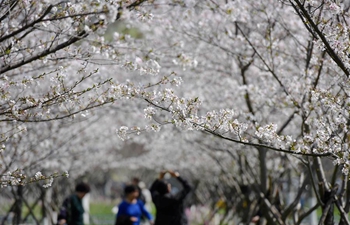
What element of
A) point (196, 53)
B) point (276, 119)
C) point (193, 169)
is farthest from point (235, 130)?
point (193, 169)

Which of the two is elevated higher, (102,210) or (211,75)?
(211,75)

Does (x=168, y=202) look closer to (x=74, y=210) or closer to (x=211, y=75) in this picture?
(x=74, y=210)

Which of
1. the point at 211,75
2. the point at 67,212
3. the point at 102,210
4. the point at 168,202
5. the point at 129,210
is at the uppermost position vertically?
the point at 211,75

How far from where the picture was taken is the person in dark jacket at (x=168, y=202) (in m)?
8.98

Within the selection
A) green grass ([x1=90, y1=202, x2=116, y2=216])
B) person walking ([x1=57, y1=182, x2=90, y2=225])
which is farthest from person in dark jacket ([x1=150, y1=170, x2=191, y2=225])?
green grass ([x1=90, y1=202, x2=116, y2=216])

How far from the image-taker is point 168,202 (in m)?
8.98

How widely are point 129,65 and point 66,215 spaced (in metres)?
4.97

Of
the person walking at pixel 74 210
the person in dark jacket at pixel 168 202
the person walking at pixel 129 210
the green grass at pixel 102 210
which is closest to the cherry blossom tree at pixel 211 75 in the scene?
the person in dark jacket at pixel 168 202

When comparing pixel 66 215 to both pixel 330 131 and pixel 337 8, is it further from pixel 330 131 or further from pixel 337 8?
pixel 337 8

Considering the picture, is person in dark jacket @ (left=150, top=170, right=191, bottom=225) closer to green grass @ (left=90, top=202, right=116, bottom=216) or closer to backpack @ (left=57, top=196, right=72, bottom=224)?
backpack @ (left=57, top=196, right=72, bottom=224)

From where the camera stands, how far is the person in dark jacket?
29.5ft

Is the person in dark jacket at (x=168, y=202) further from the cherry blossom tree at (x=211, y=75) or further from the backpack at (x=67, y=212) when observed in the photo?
the backpack at (x=67, y=212)

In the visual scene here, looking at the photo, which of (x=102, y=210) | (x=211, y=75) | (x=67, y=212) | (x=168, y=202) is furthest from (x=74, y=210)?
(x=102, y=210)

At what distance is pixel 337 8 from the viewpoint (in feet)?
15.8
